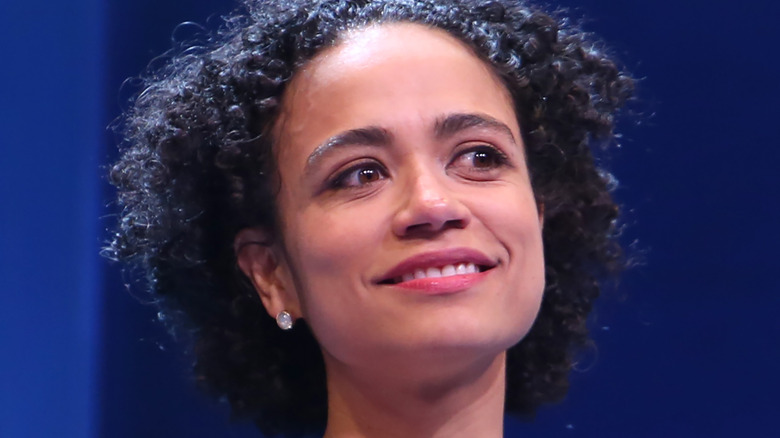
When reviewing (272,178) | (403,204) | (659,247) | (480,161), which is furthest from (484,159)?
(659,247)

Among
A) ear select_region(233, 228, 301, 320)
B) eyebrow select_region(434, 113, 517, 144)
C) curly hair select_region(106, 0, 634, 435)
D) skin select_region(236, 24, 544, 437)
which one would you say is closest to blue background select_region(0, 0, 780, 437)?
curly hair select_region(106, 0, 634, 435)

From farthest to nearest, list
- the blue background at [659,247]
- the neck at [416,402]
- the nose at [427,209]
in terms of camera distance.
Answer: the blue background at [659,247], the neck at [416,402], the nose at [427,209]

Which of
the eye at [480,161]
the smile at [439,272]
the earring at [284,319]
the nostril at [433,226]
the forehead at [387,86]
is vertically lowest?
the earring at [284,319]

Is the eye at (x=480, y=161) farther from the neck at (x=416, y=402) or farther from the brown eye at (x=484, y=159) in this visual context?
the neck at (x=416, y=402)

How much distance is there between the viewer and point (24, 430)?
1803 mm

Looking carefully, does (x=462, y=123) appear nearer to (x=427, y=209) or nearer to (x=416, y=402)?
(x=427, y=209)

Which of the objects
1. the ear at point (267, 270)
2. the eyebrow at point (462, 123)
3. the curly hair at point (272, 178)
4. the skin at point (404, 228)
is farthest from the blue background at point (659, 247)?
the eyebrow at point (462, 123)

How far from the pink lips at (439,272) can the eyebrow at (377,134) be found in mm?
161

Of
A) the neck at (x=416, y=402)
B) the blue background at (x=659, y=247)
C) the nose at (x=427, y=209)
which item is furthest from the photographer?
the blue background at (x=659, y=247)

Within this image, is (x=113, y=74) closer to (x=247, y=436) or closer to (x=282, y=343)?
(x=282, y=343)

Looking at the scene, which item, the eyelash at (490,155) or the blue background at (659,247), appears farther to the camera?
the blue background at (659,247)

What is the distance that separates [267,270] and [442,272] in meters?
0.31

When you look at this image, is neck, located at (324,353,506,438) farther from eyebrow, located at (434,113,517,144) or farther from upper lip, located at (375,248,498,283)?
eyebrow, located at (434,113,517,144)

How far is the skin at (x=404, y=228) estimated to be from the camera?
141 cm
